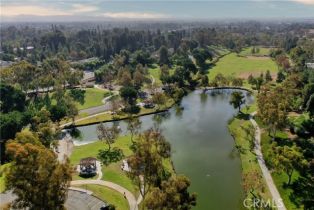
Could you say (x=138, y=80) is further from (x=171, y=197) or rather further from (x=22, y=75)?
(x=171, y=197)

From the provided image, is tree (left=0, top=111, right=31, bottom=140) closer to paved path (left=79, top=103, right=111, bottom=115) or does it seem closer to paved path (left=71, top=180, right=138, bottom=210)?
paved path (left=79, top=103, right=111, bottom=115)

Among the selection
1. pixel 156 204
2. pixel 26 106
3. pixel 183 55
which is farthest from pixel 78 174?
pixel 183 55

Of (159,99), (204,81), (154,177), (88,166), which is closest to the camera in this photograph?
(154,177)

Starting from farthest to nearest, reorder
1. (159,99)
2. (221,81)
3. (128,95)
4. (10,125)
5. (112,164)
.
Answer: (221,81) < (128,95) < (159,99) < (10,125) < (112,164)

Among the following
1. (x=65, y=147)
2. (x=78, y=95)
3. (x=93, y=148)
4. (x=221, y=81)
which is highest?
→ (x=221, y=81)

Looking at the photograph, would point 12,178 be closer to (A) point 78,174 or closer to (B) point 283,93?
(A) point 78,174

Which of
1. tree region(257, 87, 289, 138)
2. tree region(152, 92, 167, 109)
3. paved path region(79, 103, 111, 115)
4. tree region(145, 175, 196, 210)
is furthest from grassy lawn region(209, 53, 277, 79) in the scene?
tree region(145, 175, 196, 210)

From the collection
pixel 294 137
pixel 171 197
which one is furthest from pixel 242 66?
pixel 171 197
